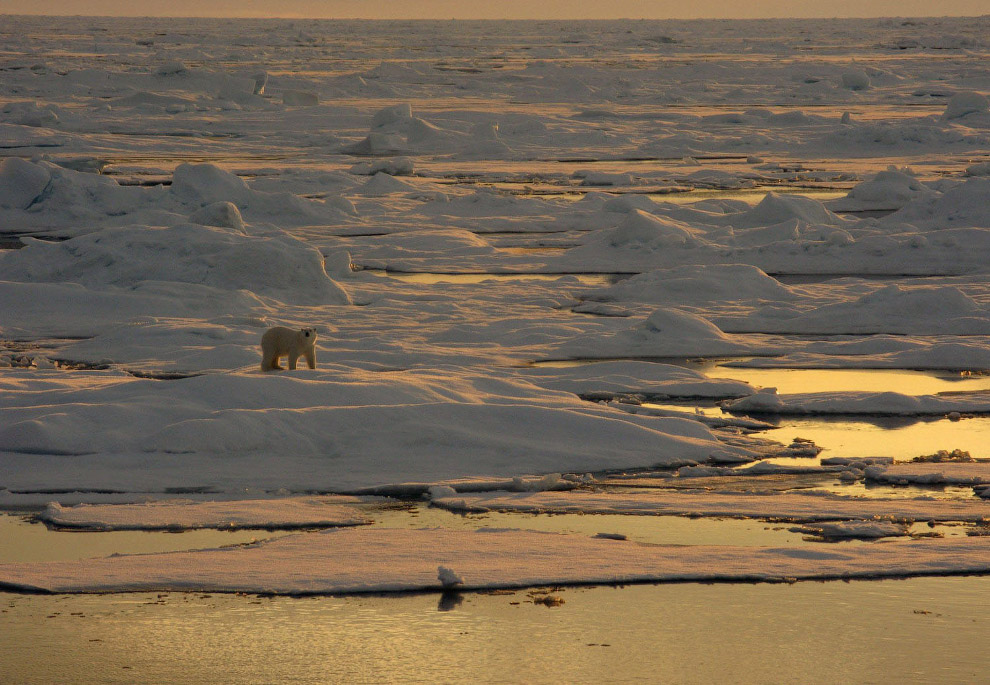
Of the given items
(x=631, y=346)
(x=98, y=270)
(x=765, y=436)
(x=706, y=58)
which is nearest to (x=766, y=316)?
(x=631, y=346)

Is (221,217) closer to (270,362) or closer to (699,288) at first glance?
(699,288)

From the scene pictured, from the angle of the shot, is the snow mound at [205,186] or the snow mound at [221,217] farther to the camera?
the snow mound at [205,186]

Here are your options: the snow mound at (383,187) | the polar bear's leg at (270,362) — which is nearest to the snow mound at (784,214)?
the snow mound at (383,187)

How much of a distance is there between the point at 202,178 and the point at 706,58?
53.5 m

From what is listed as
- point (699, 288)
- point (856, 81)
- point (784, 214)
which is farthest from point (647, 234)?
point (856, 81)

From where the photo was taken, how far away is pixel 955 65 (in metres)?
56.5

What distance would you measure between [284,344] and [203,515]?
2.59 metres

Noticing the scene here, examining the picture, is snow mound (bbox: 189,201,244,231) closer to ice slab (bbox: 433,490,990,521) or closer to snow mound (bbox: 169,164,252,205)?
snow mound (bbox: 169,164,252,205)

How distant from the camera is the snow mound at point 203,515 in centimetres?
612

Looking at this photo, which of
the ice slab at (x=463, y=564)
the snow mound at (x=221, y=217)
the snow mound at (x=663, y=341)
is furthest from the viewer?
the snow mound at (x=221, y=217)

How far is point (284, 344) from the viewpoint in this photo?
28.5 ft

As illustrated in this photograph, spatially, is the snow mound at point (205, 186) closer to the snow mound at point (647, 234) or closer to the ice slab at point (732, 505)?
the snow mound at point (647, 234)

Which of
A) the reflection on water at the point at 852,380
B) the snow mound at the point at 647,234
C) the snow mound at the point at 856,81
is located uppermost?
the snow mound at the point at 856,81

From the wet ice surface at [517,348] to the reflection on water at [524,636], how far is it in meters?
0.03
